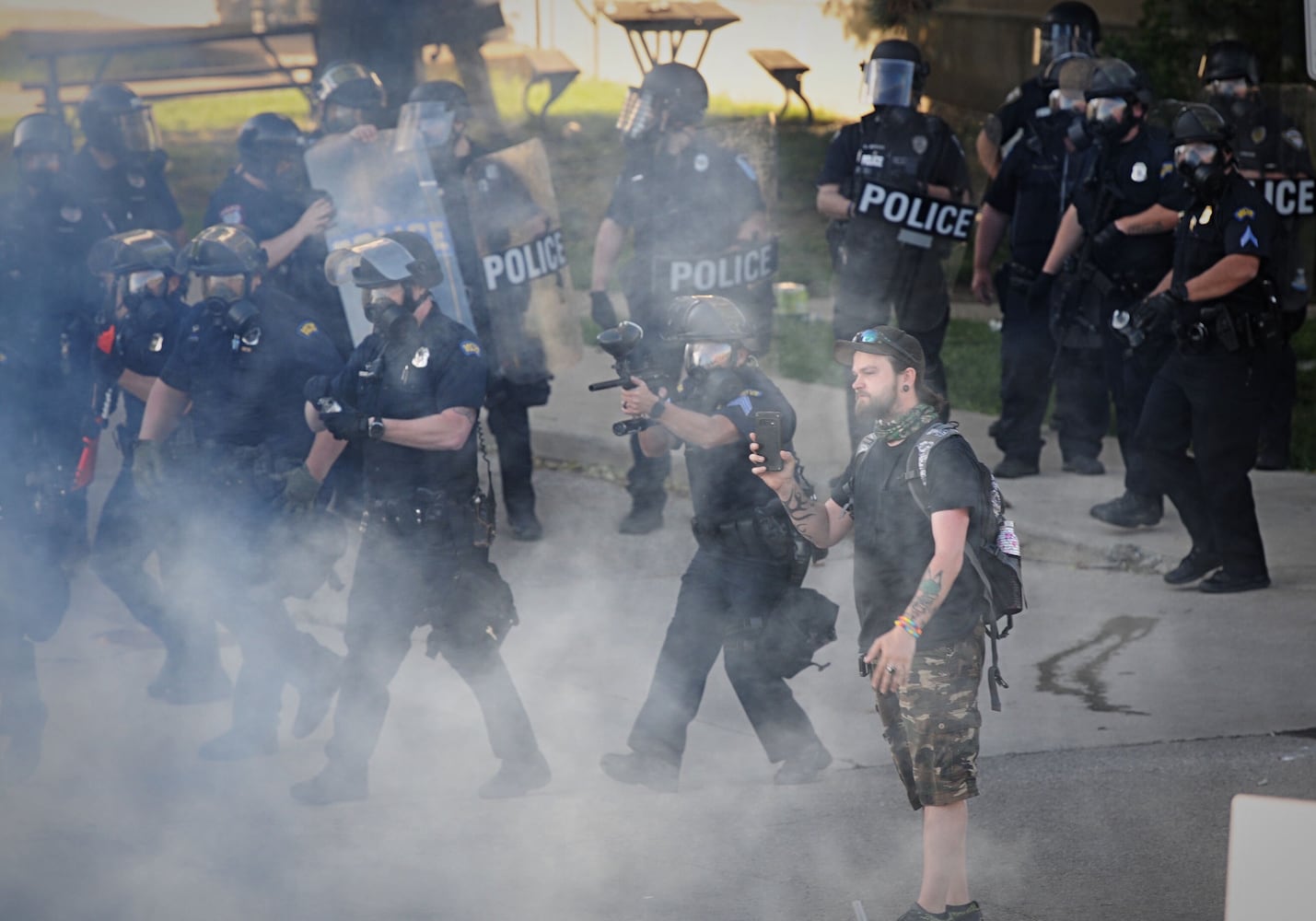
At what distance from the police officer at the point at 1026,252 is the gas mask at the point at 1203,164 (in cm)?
149

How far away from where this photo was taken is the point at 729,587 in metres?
5.35

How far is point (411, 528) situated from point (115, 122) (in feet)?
13.8

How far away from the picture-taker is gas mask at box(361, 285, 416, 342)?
542cm

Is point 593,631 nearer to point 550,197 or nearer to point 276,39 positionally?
point 550,197

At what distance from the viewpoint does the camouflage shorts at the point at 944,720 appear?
4227 mm

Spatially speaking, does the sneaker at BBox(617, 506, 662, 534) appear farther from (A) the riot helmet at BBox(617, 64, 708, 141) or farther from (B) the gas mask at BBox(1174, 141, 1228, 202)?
(B) the gas mask at BBox(1174, 141, 1228, 202)

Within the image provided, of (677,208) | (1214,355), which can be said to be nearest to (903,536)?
(1214,355)

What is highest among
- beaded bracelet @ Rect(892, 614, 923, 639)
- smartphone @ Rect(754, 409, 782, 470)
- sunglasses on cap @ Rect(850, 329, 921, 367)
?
sunglasses on cap @ Rect(850, 329, 921, 367)

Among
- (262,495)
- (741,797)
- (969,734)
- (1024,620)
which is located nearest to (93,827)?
(262,495)

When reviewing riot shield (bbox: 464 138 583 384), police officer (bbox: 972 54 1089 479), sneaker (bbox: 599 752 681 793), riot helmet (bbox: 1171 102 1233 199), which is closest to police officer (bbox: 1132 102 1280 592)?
riot helmet (bbox: 1171 102 1233 199)

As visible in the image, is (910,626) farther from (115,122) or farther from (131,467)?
(115,122)

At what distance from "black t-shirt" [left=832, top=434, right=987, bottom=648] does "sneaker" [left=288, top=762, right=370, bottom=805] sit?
5.85 feet

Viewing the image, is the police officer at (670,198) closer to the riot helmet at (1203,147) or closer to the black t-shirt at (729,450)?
the riot helmet at (1203,147)

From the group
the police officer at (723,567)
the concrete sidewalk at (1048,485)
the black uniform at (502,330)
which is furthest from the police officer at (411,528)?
the concrete sidewalk at (1048,485)
